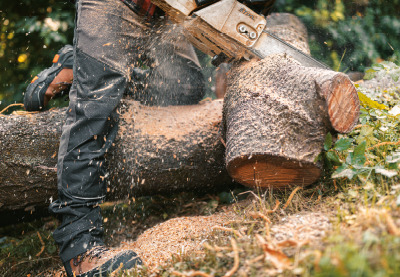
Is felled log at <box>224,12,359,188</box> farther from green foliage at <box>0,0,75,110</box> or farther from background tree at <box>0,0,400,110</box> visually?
green foliage at <box>0,0,75,110</box>

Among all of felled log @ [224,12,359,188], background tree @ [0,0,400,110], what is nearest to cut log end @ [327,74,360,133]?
felled log @ [224,12,359,188]

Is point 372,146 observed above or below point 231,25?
below

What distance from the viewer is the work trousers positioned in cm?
194

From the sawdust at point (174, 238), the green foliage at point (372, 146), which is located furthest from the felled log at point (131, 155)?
the green foliage at point (372, 146)

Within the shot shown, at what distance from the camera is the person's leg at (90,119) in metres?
1.94

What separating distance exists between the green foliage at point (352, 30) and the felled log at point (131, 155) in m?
2.05

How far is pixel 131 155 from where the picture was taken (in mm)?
2227

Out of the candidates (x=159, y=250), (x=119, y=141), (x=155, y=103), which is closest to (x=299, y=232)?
(x=159, y=250)

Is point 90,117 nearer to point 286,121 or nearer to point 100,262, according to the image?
point 100,262

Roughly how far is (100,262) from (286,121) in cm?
127

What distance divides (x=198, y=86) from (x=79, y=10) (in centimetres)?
108

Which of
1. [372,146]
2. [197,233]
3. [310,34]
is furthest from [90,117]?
[310,34]

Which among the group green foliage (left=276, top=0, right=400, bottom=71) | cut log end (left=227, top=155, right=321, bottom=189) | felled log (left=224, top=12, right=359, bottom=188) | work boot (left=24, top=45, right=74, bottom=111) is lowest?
work boot (left=24, top=45, right=74, bottom=111)

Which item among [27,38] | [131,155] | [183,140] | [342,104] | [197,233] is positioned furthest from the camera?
[27,38]
